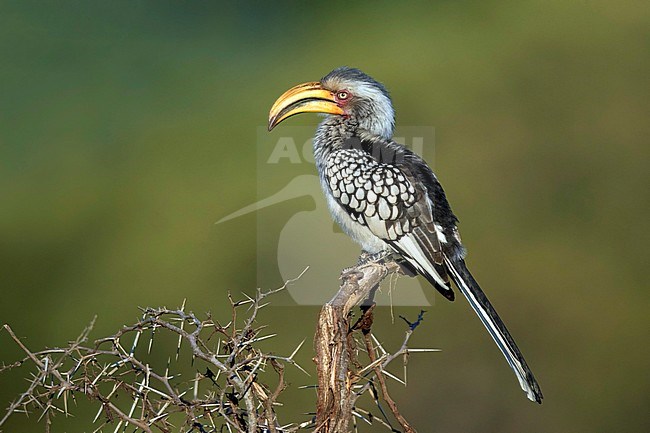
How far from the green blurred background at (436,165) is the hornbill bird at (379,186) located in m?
2.42

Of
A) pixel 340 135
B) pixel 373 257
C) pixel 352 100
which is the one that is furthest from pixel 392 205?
pixel 352 100

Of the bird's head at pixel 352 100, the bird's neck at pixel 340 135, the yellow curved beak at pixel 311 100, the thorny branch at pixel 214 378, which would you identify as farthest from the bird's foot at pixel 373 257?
the thorny branch at pixel 214 378

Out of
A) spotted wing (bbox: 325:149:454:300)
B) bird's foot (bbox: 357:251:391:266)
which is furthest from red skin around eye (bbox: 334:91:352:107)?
bird's foot (bbox: 357:251:391:266)

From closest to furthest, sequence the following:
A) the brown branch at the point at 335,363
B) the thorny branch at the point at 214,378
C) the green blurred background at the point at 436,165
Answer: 1. the thorny branch at the point at 214,378
2. the brown branch at the point at 335,363
3. the green blurred background at the point at 436,165

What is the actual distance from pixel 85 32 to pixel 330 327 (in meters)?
10.5

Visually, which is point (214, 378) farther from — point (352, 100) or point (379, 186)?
point (352, 100)

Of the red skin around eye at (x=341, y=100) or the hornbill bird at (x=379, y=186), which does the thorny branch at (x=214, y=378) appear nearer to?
the hornbill bird at (x=379, y=186)

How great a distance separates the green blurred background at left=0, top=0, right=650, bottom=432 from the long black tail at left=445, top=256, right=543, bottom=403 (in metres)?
2.92

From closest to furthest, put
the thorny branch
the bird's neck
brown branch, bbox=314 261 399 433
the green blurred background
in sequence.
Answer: the thorny branch < brown branch, bbox=314 261 399 433 < the bird's neck < the green blurred background

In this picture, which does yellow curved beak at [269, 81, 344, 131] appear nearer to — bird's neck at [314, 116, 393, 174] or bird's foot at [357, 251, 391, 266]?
bird's neck at [314, 116, 393, 174]

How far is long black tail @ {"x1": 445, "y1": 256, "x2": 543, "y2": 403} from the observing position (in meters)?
2.77

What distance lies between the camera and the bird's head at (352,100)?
3.71 meters

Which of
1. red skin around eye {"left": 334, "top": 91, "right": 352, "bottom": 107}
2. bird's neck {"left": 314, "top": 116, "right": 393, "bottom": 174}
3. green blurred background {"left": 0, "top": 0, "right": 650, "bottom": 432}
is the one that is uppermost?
red skin around eye {"left": 334, "top": 91, "right": 352, "bottom": 107}

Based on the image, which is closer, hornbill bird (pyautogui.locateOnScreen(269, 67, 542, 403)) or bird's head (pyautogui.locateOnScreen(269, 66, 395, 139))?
hornbill bird (pyautogui.locateOnScreen(269, 67, 542, 403))
